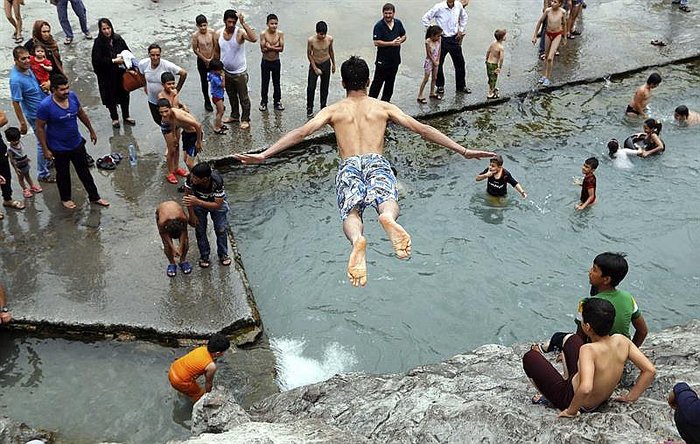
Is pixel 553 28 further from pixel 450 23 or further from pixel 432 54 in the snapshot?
pixel 432 54

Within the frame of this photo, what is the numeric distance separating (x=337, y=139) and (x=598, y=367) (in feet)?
10.4

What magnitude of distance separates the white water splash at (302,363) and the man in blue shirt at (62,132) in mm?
3355

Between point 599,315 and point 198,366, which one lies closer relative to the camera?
point 599,315

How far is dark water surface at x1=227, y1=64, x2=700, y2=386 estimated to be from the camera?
7.74 metres

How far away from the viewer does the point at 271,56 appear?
10.4 meters

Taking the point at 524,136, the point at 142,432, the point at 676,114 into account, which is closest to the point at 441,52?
the point at 524,136

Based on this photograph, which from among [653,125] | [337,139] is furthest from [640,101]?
[337,139]

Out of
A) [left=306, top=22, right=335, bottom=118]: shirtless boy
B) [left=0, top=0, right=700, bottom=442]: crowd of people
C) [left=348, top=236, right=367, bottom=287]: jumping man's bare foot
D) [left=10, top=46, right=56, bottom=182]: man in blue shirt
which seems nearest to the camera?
[left=0, top=0, right=700, bottom=442]: crowd of people

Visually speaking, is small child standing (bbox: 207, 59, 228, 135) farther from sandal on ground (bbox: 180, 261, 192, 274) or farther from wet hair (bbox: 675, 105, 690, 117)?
wet hair (bbox: 675, 105, 690, 117)

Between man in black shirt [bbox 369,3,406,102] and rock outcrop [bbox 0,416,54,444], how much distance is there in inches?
292

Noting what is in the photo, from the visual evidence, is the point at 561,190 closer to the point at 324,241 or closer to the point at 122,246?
the point at 324,241

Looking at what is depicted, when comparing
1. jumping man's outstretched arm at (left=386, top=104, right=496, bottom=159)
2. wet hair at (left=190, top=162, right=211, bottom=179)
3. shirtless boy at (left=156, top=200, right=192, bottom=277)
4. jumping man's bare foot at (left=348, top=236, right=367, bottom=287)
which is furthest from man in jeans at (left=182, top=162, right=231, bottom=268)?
jumping man's bare foot at (left=348, top=236, right=367, bottom=287)

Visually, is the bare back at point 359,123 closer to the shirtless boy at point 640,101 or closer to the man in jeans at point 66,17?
the shirtless boy at point 640,101

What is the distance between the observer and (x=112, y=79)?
981cm
